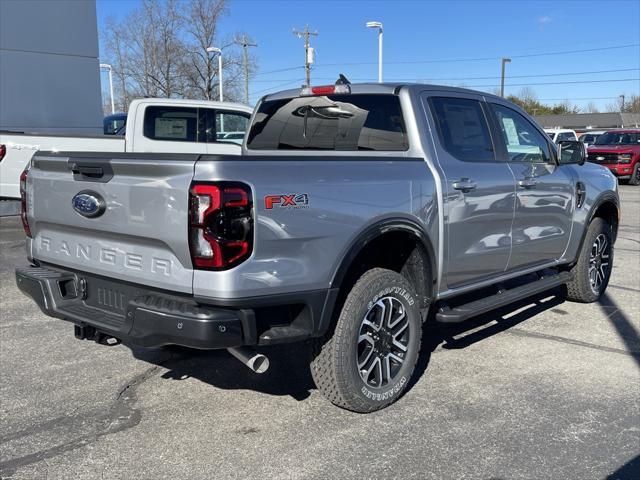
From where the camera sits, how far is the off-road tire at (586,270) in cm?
581

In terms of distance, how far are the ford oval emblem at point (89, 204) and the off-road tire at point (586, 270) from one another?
436 cm

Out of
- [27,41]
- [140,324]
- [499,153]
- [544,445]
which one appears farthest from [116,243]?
[27,41]

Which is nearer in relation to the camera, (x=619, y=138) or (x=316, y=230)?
(x=316, y=230)

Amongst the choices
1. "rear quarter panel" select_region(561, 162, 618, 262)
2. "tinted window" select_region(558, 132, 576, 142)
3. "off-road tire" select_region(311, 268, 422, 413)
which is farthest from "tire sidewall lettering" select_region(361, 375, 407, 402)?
"tinted window" select_region(558, 132, 576, 142)

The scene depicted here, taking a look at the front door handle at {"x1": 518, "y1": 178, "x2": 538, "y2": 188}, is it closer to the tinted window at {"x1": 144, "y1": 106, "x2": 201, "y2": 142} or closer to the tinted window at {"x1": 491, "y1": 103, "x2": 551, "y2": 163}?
the tinted window at {"x1": 491, "y1": 103, "x2": 551, "y2": 163}

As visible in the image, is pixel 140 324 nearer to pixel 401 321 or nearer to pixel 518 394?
pixel 401 321

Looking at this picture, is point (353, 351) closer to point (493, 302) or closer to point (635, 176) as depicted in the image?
point (493, 302)

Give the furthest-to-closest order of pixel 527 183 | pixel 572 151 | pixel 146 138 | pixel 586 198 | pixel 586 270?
pixel 146 138 → pixel 586 270 → pixel 586 198 → pixel 572 151 → pixel 527 183

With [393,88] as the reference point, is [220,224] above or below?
below

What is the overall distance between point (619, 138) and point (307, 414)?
21.5m

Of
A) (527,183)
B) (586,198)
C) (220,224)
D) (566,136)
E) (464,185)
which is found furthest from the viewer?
(566,136)

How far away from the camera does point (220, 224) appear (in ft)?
9.24

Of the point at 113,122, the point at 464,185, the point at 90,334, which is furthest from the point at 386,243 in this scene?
the point at 113,122

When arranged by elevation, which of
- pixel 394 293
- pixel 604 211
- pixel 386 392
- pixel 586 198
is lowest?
pixel 386 392
